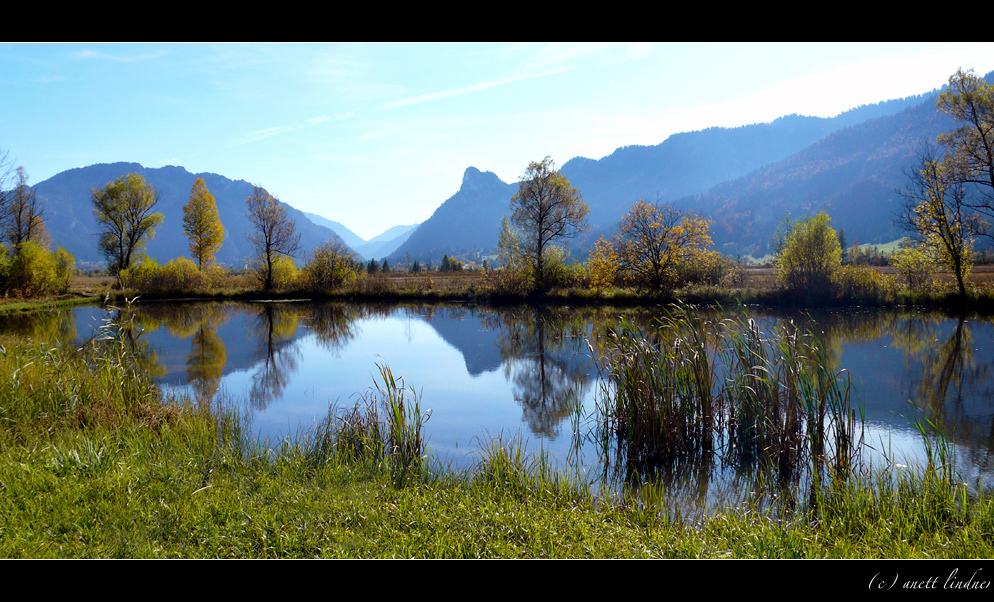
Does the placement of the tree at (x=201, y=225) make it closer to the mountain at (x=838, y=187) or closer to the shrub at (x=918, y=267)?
the shrub at (x=918, y=267)

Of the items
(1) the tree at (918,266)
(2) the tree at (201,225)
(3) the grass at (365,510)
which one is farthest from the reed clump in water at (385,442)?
(2) the tree at (201,225)

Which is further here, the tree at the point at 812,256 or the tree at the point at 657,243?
the tree at the point at 657,243

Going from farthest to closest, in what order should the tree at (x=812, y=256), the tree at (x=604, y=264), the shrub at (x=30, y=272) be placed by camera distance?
the shrub at (x=30, y=272)
the tree at (x=604, y=264)
the tree at (x=812, y=256)

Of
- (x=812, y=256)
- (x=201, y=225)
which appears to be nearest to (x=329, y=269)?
(x=201, y=225)

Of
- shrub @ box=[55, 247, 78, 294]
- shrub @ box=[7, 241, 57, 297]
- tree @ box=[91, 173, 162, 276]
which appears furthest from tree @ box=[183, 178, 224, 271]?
shrub @ box=[7, 241, 57, 297]

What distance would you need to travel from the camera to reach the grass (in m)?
3.54

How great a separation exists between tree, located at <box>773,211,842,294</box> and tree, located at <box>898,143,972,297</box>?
3.04 metres

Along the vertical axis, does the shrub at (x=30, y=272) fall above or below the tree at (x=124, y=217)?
below

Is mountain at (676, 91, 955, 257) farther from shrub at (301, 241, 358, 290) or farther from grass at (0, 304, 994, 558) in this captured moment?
grass at (0, 304, 994, 558)

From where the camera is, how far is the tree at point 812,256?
24.8m

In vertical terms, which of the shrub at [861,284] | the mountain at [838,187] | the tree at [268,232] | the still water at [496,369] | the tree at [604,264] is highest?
the mountain at [838,187]

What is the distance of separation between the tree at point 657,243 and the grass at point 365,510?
22951 mm
